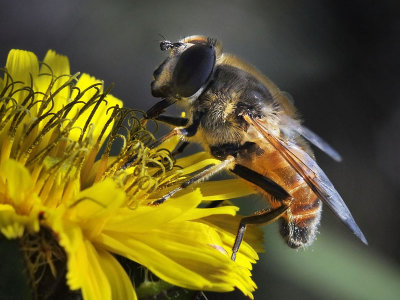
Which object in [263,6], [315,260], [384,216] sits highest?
[263,6]

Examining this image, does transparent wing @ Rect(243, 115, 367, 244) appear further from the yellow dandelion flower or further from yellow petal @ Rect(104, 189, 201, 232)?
yellow petal @ Rect(104, 189, 201, 232)

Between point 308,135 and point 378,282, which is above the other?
point 308,135

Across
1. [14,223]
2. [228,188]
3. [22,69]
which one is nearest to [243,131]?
[228,188]

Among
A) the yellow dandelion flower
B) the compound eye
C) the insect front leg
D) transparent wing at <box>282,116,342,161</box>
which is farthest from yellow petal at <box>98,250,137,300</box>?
transparent wing at <box>282,116,342,161</box>

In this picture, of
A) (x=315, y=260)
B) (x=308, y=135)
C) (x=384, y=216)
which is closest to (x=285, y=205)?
(x=308, y=135)

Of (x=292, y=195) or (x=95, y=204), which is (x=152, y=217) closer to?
(x=95, y=204)

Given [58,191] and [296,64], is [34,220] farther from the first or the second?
[296,64]
